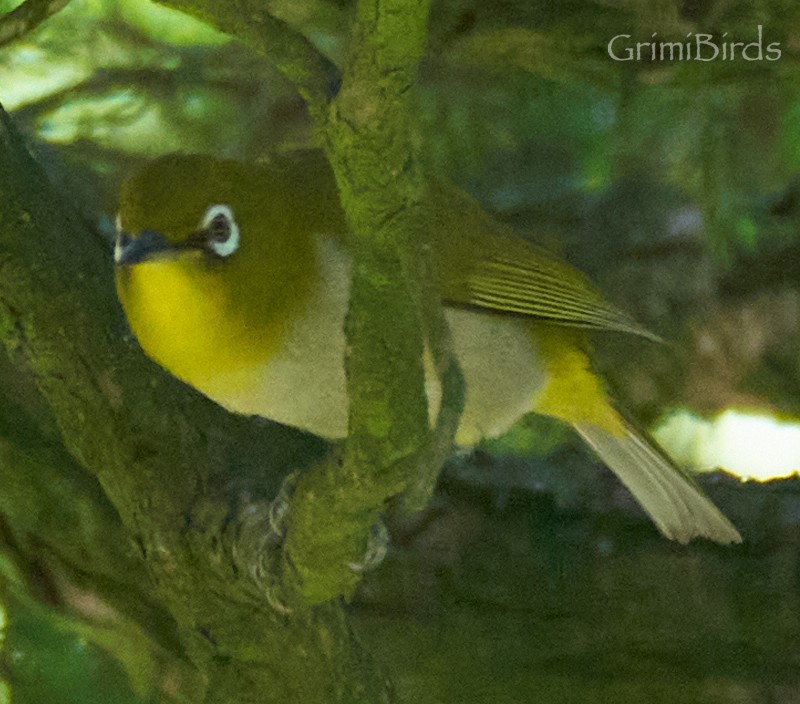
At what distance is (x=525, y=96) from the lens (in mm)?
2916

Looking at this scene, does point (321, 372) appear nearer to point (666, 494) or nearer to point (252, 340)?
point (252, 340)

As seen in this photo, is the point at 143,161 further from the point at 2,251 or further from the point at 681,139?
the point at 681,139

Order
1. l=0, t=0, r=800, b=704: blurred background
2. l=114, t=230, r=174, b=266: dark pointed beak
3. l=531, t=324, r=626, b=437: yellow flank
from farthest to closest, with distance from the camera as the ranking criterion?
l=531, t=324, r=626, b=437: yellow flank < l=0, t=0, r=800, b=704: blurred background < l=114, t=230, r=174, b=266: dark pointed beak

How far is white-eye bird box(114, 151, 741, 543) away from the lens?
234 cm

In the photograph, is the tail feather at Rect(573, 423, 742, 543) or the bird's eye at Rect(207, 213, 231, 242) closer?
the bird's eye at Rect(207, 213, 231, 242)

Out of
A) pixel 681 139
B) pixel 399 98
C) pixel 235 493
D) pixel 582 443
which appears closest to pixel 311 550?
pixel 235 493

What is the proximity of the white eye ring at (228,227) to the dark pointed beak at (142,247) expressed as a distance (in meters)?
0.09

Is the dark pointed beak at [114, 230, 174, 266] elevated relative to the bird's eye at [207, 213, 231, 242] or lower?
elevated

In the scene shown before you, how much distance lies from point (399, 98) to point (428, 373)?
2.23 feet

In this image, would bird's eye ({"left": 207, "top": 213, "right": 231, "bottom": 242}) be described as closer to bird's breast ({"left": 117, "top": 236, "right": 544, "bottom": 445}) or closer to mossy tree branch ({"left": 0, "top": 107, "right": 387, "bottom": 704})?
bird's breast ({"left": 117, "top": 236, "right": 544, "bottom": 445})

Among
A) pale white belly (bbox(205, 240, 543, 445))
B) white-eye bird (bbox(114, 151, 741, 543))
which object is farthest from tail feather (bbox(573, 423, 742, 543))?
pale white belly (bbox(205, 240, 543, 445))

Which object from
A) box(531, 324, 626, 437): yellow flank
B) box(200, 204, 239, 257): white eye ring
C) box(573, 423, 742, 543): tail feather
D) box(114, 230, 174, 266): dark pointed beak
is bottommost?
box(573, 423, 742, 543): tail feather

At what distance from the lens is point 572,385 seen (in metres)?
2.95

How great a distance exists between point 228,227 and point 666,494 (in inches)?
49.1
